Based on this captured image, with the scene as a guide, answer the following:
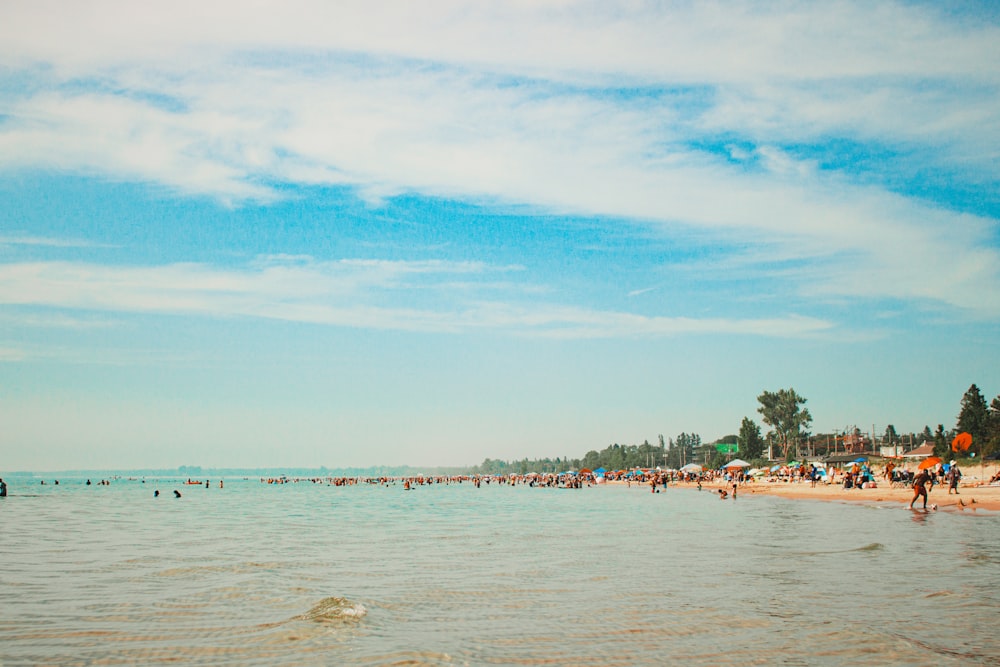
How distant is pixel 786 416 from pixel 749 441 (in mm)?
9015

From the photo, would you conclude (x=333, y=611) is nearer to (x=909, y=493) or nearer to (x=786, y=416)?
(x=909, y=493)

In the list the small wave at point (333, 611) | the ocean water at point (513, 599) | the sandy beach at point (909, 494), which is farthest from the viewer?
the sandy beach at point (909, 494)

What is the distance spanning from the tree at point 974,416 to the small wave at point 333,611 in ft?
281

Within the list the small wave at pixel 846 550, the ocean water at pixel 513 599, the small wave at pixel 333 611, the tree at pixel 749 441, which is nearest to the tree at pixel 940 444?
the tree at pixel 749 441

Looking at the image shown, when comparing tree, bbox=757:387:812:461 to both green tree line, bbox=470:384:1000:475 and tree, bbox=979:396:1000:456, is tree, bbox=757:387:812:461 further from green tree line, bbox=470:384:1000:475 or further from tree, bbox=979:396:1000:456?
tree, bbox=979:396:1000:456

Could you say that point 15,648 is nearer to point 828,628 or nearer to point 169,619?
point 169,619

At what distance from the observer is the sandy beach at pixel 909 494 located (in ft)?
133

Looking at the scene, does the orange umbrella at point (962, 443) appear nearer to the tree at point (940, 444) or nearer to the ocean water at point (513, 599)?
the tree at point (940, 444)

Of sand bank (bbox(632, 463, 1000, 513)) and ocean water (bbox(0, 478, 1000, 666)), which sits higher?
ocean water (bbox(0, 478, 1000, 666))

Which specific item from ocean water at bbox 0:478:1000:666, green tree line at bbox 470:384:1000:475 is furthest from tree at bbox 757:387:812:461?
ocean water at bbox 0:478:1000:666

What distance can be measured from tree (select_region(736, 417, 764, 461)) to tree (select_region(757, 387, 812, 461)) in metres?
4.48

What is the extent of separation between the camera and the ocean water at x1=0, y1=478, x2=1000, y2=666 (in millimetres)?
11164

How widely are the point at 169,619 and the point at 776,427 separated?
134872 mm

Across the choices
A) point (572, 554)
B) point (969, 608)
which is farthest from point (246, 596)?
point (969, 608)
